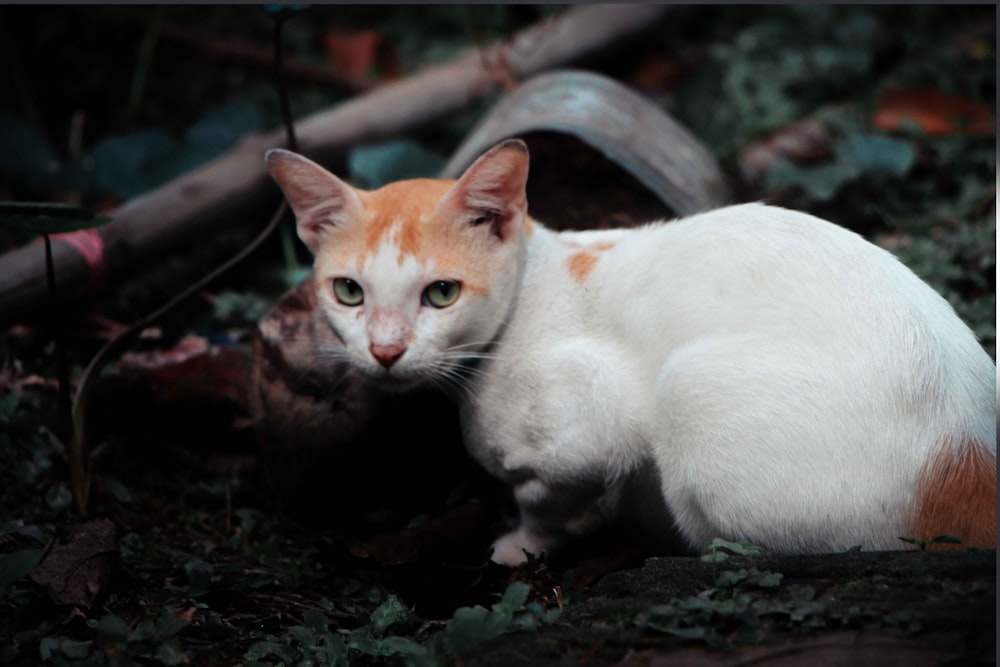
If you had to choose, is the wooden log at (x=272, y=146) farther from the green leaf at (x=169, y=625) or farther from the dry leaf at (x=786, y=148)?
the green leaf at (x=169, y=625)

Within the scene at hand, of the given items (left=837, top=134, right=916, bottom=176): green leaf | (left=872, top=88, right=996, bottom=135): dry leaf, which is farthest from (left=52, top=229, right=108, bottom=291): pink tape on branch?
(left=872, top=88, right=996, bottom=135): dry leaf

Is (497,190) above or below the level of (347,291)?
above

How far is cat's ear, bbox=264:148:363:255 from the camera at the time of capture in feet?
8.55

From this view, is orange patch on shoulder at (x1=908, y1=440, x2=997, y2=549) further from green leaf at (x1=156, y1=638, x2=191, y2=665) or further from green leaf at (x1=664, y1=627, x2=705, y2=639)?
green leaf at (x1=156, y1=638, x2=191, y2=665)

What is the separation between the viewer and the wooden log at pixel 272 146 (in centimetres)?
376

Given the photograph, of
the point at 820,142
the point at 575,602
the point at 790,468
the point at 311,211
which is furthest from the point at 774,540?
the point at 820,142

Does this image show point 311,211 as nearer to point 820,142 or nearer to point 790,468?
point 790,468

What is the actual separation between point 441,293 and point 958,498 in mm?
1346

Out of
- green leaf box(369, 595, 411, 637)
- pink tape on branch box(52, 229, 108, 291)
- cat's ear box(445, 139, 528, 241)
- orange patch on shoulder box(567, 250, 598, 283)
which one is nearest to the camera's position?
green leaf box(369, 595, 411, 637)

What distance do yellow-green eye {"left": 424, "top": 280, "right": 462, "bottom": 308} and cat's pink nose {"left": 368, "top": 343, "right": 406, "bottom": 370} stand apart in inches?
6.6

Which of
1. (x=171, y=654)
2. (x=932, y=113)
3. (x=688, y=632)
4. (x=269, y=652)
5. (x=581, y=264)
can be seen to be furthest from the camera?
(x=932, y=113)

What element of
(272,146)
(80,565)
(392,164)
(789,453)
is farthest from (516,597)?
(272,146)

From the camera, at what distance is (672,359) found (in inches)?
93.0

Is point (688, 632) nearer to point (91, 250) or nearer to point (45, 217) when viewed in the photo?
point (45, 217)
